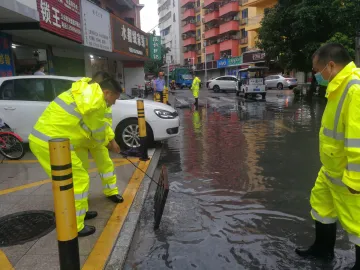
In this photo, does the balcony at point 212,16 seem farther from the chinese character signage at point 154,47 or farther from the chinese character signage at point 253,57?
the chinese character signage at point 154,47

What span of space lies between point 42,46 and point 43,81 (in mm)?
5800

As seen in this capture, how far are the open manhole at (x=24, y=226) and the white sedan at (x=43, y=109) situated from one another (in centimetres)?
336

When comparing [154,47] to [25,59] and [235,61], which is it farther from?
[235,61]

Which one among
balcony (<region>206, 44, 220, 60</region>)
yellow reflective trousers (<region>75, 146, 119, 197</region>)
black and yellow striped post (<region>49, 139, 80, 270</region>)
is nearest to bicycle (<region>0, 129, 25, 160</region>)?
Answer: yellow reflective trousers (<region>75, 146, 119, 197</region>)

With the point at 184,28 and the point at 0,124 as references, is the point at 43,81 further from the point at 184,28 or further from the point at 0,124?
the point at 184,28

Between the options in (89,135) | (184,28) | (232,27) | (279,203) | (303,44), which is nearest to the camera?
(89,135)

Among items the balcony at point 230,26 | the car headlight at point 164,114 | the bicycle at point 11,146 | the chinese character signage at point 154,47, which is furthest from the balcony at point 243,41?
the bicycle at point 11,146

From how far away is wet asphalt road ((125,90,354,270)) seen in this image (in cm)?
324

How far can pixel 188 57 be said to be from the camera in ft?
233

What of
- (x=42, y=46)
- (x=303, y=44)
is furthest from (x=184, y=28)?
(x=42, y=46)

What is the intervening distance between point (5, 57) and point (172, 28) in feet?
240

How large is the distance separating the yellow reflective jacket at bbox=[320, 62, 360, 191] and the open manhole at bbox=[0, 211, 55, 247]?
9.13 feet

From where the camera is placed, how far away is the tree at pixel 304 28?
18.2m

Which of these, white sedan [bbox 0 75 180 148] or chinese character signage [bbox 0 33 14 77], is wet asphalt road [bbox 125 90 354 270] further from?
chinese character signage [bbox 0 33 14 77]
